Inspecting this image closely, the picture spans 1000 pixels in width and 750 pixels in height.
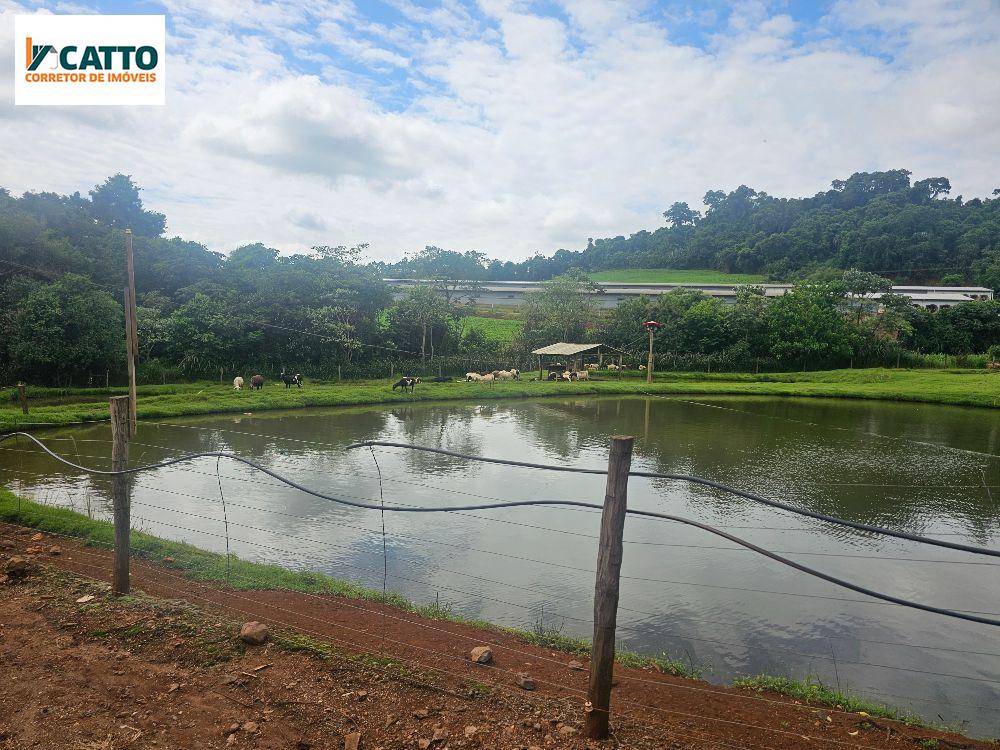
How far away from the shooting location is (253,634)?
16.6 ft

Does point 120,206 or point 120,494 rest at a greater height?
point 120,206

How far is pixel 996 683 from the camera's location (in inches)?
229

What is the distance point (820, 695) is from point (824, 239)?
76351 mm

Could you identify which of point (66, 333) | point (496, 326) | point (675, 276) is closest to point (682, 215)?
point (675, 276)

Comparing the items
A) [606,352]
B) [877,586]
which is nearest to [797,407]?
[606,352]

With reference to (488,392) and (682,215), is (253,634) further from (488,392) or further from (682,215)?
(682,215)

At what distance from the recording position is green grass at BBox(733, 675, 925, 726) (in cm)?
489

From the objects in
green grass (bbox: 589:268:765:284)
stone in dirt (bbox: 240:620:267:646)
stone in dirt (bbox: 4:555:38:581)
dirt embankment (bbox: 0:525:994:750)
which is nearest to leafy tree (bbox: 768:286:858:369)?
green grass (bbox: 589:268:765:284)

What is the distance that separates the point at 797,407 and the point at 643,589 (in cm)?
2288

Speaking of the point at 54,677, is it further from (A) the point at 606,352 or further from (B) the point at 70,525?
(A) the point at 606,352

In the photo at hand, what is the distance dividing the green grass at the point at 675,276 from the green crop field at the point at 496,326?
22914 millimetres

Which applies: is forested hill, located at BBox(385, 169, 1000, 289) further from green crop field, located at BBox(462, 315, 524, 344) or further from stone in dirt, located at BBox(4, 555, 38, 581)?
stone in dirt, located at BBox(4, 555, 38, 581)

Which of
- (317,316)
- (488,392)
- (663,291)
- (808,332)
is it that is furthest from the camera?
(663,291)

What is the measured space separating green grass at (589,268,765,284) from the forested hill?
1.85 m
